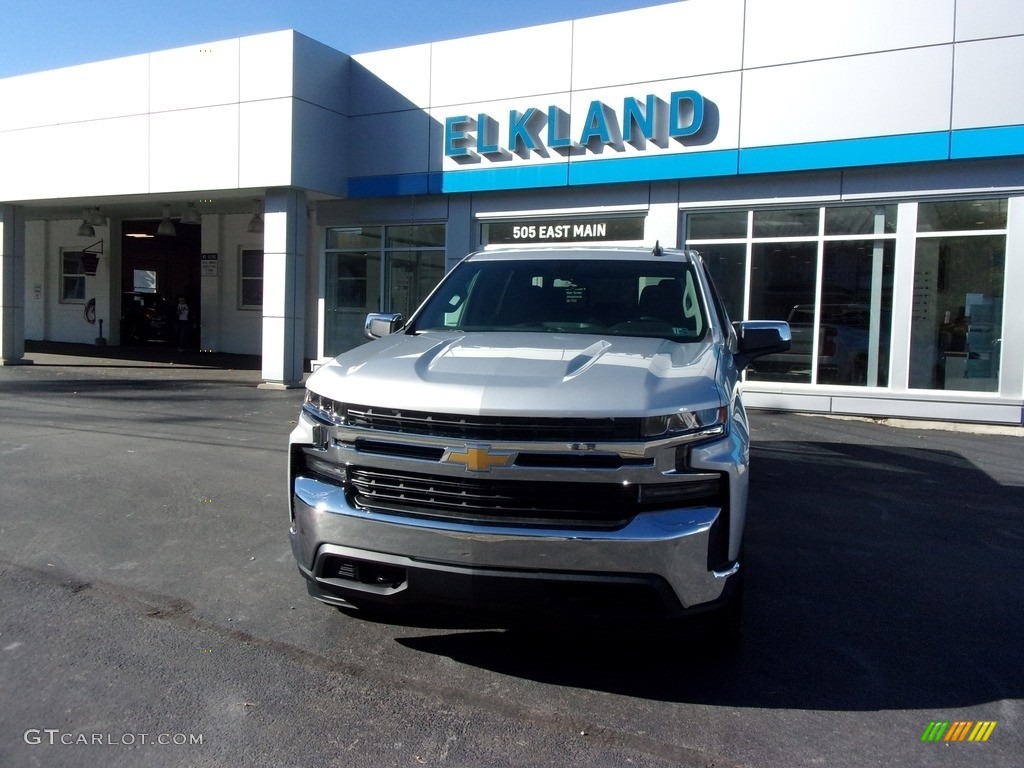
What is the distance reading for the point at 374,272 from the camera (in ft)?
54.7

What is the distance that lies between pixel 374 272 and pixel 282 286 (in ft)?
7.11

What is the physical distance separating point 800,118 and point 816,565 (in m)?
8.88

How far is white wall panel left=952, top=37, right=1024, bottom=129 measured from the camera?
11188 mm

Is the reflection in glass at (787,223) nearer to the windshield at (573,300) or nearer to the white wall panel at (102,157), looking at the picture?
the windshield at (573,300)

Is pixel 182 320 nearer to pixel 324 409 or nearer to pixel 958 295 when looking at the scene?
pixel 958 295

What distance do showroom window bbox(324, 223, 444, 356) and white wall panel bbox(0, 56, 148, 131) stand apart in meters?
4.43

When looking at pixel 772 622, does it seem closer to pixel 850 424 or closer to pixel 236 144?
pixel 850 424

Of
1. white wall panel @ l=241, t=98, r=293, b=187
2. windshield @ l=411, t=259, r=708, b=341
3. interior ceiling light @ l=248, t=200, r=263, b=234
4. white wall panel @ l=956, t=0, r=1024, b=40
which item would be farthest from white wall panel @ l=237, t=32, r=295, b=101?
windshield @ l=411, t=259, r=708, b=341

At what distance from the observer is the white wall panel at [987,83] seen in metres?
11.2

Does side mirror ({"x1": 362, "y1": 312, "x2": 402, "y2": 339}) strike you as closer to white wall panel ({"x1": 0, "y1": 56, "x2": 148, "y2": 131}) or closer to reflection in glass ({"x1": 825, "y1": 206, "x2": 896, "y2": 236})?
reflection in glass ({"x1": 825, "y1": 206, "x2": 896, "y2": 236})

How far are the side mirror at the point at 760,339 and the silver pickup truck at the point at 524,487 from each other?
1.06m

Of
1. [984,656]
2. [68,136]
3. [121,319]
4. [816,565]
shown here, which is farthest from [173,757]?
[121,319]

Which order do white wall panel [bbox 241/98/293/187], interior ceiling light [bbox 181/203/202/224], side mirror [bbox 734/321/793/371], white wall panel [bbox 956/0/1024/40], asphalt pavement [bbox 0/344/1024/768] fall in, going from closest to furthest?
asphalt pavement [bbox 0/344/1024/768], side mirror [bbox 734/321/793/371], white wall panel [bbox 956/0/1024/40], white wall panel [bbox 241/98/293/187], interior ceiling light [bbox 181/203/202/224]

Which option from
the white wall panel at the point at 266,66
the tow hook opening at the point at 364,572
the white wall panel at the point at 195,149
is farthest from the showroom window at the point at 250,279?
the tow hook opening at the point at 364,572
